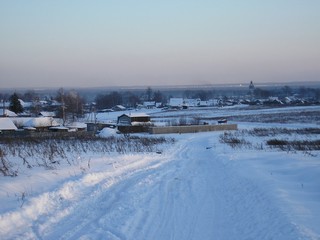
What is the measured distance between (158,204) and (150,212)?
2.48ft

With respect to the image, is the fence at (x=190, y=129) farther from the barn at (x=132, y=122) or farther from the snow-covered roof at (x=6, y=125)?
the snow-covered roof at (x=6, y=125)

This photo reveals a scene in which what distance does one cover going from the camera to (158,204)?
8156mm

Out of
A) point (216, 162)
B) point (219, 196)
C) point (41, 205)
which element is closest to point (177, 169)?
point (216, 162)

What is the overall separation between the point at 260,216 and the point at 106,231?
2850mm

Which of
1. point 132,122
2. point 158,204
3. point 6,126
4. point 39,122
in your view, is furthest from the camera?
point 39,122

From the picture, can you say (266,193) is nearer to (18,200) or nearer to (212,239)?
(212,239)

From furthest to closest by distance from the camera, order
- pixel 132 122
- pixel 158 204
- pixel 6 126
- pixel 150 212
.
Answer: pixel 132 122 < pixel 6 126 < pixel 158 204 < pixel 150 212

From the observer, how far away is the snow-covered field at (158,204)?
6.07 meters

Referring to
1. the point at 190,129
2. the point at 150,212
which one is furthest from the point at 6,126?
the point at 150,212

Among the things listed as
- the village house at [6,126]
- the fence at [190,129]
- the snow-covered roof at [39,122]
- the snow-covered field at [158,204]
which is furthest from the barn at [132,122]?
the snow-covered field at [158,204]

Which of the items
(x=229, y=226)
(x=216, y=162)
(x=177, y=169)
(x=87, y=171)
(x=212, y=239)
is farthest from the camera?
(x=216, y=162)

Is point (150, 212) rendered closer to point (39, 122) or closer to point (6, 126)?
point (6, 126)

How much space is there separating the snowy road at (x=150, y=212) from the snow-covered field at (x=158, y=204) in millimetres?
16

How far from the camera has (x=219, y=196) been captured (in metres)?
9.10
